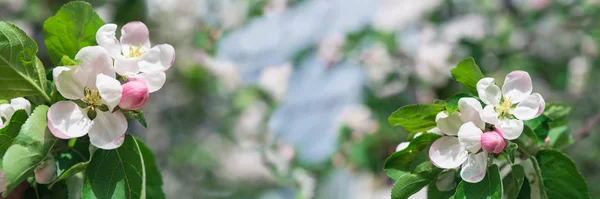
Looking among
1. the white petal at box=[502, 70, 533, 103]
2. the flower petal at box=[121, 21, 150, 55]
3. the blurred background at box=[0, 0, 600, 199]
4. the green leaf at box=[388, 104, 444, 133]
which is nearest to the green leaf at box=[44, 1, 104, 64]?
the flower petal at box=[121, 21, 150, 55]

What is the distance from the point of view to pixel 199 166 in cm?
242

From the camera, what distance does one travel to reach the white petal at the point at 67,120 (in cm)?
54

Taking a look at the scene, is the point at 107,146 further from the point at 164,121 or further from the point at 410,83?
the point at 164,121

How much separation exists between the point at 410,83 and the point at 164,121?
995mm

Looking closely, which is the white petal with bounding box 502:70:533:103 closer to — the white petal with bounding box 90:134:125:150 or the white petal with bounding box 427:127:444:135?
the white petal with bounding box 427:127:444:135

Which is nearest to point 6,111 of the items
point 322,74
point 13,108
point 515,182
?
point 13,108

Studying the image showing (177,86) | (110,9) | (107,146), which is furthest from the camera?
(177,86)

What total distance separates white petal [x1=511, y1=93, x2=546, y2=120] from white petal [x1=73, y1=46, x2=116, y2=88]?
1.30 feet

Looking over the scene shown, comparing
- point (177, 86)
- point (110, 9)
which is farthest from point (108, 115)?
point (177, 86)

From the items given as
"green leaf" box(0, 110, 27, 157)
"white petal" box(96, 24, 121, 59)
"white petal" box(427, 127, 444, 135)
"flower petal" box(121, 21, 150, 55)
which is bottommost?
"green leaf" box(0, 110, 27, 157)

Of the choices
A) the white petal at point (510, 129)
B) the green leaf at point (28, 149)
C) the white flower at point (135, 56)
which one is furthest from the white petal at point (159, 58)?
the white petal at point (510, 129)

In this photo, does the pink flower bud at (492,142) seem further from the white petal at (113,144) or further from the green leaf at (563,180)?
the white petal at (113,144)

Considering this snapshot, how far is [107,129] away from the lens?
56cm

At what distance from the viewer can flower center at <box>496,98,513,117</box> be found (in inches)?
23.5
